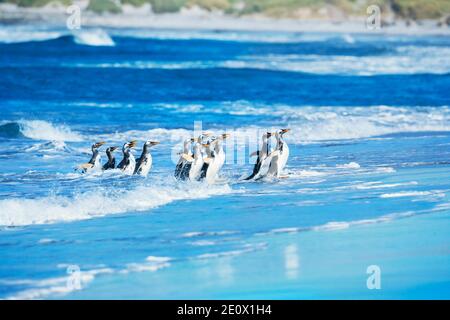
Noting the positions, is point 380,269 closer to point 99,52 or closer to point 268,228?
point 268,228

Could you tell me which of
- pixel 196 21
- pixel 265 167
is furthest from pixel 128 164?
pixel 196 21

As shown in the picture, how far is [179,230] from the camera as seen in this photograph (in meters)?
8.95

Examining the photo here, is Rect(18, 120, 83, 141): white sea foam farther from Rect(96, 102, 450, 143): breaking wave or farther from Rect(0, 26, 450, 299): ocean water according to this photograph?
Rect(96, 102, 450, 143): breaking wave

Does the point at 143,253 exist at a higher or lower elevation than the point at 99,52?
lower

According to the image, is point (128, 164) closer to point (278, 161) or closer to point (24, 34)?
point (278, 161)

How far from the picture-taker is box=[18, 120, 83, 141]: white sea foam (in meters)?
15.9

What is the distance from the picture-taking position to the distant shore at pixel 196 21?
4259cm

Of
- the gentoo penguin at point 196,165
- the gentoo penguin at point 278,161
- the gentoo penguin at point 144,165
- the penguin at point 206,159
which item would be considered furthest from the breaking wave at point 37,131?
the gentoo penguin at point 278,161

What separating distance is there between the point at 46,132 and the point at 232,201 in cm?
657

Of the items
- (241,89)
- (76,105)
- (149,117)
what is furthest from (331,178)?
(241,89)

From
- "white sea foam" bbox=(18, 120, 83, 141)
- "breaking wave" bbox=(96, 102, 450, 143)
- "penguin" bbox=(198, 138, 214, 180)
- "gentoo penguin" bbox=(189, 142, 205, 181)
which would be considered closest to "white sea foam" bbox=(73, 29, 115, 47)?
"breaking wave" bbox=(96, 102, 450, 143)
